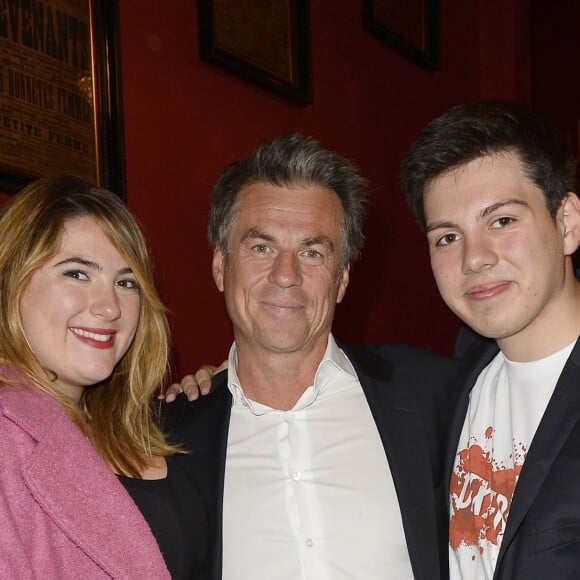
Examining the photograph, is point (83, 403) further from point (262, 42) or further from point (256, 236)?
point (262, 42)

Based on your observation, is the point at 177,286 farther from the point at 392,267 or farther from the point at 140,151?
the point at 392,267

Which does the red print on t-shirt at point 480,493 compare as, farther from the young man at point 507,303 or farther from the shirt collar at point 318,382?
the shirt collar at point 318,382

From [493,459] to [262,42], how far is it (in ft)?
5.99

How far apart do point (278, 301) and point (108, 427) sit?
520mm

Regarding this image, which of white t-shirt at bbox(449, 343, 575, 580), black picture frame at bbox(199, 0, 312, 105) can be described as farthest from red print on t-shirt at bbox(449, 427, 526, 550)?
black picture frame at bbox(199, 0, 312, 105)

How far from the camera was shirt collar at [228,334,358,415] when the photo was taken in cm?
235

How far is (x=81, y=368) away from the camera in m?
2.00

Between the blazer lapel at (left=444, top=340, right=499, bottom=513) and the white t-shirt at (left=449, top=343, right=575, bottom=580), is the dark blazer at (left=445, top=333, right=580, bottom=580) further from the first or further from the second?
the blazer lapel at (left=444, top=340, right=499, bottom=513)

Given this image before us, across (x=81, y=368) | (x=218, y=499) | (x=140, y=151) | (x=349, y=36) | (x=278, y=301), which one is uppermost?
(x=349, y=36)

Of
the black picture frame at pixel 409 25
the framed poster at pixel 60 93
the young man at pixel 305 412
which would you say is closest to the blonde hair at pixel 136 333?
the young man at pixel 305 412

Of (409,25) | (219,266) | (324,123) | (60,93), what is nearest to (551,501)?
(219,266)

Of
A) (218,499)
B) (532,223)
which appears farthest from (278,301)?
(532,223)

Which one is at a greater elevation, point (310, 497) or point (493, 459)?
point (493, 459)

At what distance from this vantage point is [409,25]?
4.24 metres
